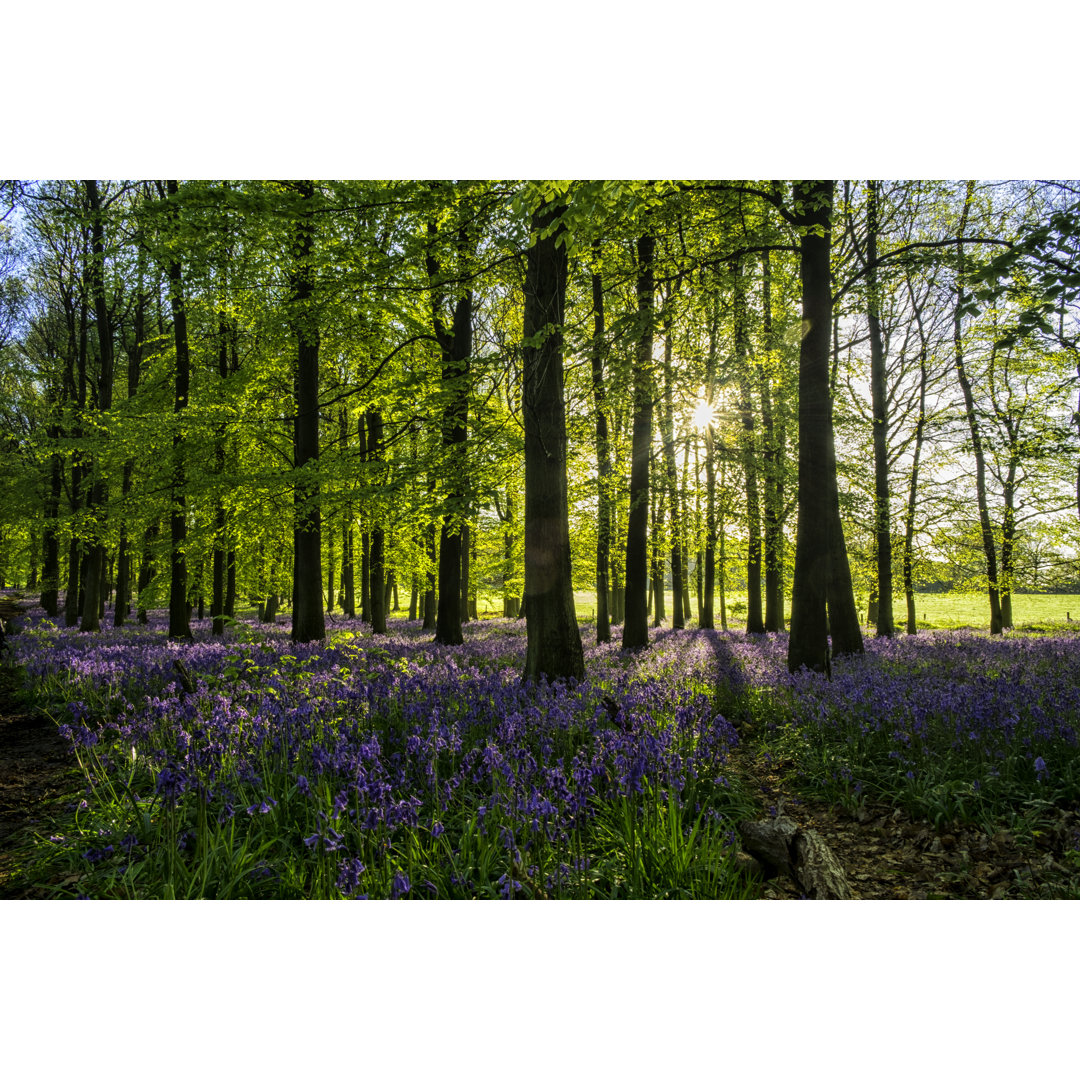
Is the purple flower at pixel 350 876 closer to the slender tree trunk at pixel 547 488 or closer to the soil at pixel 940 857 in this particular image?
the soil at pixel 940 857

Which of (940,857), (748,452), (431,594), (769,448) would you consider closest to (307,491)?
(431,594)

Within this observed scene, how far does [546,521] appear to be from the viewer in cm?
695

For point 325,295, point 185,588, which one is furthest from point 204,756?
point 185,588

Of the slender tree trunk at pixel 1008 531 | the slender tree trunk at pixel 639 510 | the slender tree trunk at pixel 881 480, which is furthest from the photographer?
the slender tree trunk at pixel 1008 531

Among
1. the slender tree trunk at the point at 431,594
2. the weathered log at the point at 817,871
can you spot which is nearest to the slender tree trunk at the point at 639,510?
the slender tree trunk at the point at 431,594

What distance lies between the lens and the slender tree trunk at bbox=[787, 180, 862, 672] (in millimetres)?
8297

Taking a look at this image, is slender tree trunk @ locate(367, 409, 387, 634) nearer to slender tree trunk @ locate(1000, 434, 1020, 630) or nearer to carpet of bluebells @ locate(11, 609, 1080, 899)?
carpet of bluebells @ locate(11, 609, 1080, 899)

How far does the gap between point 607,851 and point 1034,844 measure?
8.84ft

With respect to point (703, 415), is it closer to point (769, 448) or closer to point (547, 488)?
point (769, 448)

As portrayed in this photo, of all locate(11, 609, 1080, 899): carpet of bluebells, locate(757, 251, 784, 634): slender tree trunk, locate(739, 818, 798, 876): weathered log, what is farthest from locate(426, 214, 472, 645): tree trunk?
locate(739, 818, 798, 876): weathered log

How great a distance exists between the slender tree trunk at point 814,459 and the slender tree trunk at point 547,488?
3626 millimetres

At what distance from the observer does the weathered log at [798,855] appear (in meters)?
2.95

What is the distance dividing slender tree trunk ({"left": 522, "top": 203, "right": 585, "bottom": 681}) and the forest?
5 cm

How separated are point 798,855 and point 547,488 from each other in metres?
4.69
